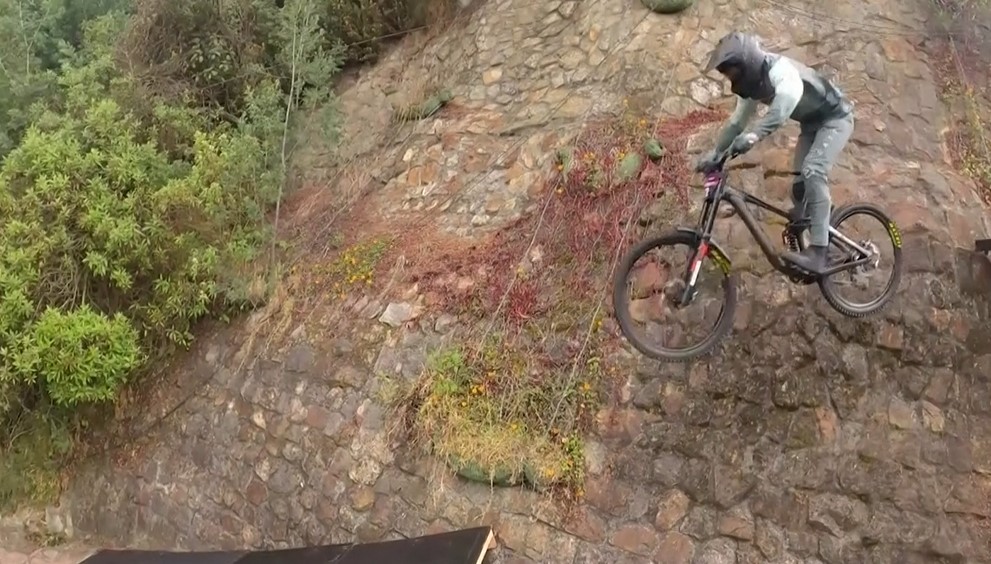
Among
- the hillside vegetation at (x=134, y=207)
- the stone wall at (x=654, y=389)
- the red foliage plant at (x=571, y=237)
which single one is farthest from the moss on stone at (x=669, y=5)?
the hillside vegetation at (x=134, y=207)

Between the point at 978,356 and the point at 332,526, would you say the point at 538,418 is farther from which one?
the point at 978,356

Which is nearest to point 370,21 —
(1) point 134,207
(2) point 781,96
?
(1) point 134,207

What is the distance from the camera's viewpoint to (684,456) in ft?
15.8

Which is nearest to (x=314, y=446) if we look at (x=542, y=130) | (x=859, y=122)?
(x=542, y=130)

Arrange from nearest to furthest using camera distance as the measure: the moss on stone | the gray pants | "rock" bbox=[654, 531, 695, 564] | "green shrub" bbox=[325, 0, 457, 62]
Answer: the gray pants
"rock" bbox=[654, 531, 695, 564]
the moss on stone
"green shrub" bbox=[325, 0, 457, 62]

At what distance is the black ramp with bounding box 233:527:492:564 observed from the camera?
4723mm

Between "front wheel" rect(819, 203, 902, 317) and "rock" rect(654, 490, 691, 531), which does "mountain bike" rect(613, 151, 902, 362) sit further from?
"rock" rect(654, 490, 691, 531)

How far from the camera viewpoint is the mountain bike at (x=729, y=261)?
14.8ft

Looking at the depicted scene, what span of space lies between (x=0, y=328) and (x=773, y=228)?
21.2 ft

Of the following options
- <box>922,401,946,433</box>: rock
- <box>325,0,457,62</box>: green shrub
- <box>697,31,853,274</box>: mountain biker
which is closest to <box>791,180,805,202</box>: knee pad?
<box>697,31,853,274</box>: mountain biker

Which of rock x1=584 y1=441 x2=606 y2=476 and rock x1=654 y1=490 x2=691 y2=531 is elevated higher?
rock x1=584 y1=441 x2=606 y2=476

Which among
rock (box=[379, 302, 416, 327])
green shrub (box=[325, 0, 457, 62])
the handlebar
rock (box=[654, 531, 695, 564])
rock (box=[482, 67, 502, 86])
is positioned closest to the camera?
the handlebar

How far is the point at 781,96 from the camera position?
4066 millimetres

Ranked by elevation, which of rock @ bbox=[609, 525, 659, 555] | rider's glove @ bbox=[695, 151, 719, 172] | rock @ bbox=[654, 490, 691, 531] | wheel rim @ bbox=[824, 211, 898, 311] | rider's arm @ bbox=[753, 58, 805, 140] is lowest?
rock @ bbox=[609, 525, 659, 555]
